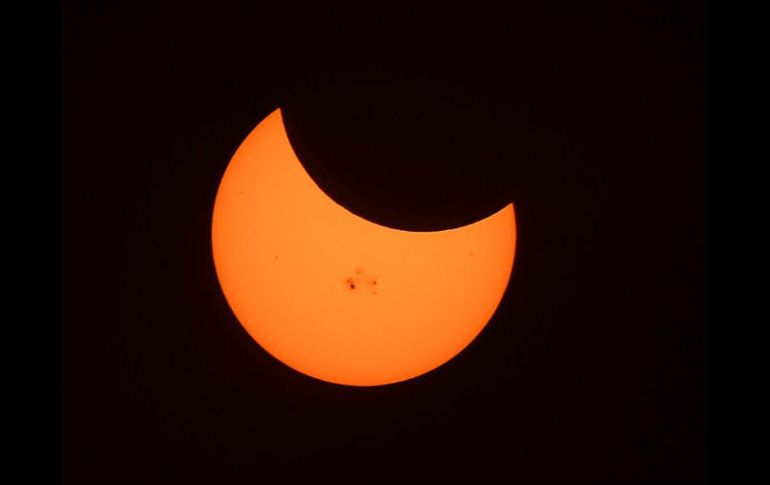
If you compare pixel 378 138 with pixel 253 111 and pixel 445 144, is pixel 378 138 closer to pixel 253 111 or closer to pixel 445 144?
pixel 445 144

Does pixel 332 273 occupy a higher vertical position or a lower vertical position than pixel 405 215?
lower

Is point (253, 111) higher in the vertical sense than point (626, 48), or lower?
lower

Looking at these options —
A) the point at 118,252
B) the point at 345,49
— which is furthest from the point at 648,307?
the point at 118,252
